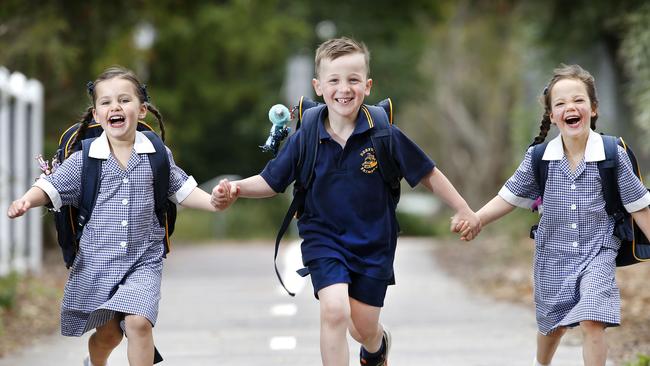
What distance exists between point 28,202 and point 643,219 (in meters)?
3.02

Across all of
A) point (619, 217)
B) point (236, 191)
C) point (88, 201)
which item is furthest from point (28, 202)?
point (619, 217)

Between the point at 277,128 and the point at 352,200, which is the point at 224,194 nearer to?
the point at 277,128

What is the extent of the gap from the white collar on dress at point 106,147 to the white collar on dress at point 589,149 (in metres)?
2.02

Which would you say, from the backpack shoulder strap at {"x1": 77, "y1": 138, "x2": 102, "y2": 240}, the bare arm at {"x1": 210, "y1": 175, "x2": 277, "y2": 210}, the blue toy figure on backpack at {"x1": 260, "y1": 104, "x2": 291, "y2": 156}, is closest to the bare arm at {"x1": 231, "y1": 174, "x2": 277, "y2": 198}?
the bare arm at {"x1": 210, "y1": 175, "x2": 277, "y2": 210}

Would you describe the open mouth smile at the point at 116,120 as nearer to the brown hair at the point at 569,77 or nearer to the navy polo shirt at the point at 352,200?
the navy polo shirt at the point at 352,200

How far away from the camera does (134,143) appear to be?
21.9 feet

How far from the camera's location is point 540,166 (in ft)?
22.0

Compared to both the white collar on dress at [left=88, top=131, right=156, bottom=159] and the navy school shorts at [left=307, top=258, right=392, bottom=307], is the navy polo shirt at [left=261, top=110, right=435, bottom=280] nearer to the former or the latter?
the navy school shorts at [left=307, top=258, right=392, bottom=307]

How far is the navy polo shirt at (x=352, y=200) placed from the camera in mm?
6586

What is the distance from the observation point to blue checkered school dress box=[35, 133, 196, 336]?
21.0ft

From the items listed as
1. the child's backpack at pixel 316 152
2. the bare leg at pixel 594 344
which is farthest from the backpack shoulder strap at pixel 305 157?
the bare leg at pixel 594 344

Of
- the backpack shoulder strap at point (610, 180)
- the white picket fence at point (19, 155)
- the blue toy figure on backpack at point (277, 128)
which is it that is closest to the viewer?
the backpack shoulder strap at point (610, 180)

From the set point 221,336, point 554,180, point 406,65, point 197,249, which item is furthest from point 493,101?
point 554,180

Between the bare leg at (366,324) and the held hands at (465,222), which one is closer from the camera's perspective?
the bare leg at (366,324)
